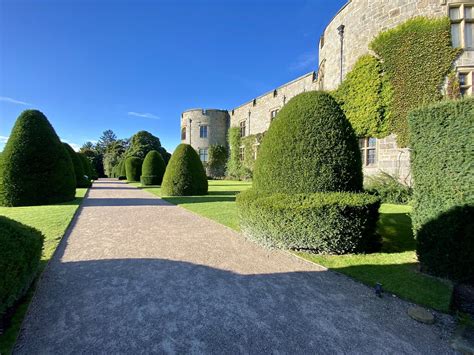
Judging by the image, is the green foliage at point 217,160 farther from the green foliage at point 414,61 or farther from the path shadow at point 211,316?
the path shadow at point 211,316

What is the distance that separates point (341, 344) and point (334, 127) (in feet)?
13.6

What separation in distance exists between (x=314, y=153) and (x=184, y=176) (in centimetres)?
990

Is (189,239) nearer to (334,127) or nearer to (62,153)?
(334,127)

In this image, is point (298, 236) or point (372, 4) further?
point (372, 4)

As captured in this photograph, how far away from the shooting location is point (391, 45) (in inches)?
445

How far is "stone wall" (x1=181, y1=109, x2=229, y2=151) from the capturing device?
32438 mm

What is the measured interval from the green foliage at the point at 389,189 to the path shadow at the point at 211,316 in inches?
320

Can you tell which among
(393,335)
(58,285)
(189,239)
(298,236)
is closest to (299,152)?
(298,236)

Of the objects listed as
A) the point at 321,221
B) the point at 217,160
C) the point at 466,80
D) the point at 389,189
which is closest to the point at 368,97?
the point at 466,80

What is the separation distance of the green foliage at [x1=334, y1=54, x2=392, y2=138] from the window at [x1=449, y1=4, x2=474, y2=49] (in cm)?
275

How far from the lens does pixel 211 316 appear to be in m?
2.63

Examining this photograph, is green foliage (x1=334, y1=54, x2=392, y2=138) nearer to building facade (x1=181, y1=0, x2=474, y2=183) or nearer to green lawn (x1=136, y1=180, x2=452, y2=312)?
building facade (x1=181, y1=0, x2=474, y2=183)

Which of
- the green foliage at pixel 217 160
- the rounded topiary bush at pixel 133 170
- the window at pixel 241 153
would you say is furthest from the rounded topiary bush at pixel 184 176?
the rounded topiary bush at pixel 133 170

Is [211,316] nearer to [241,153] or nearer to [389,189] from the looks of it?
[389,189]
